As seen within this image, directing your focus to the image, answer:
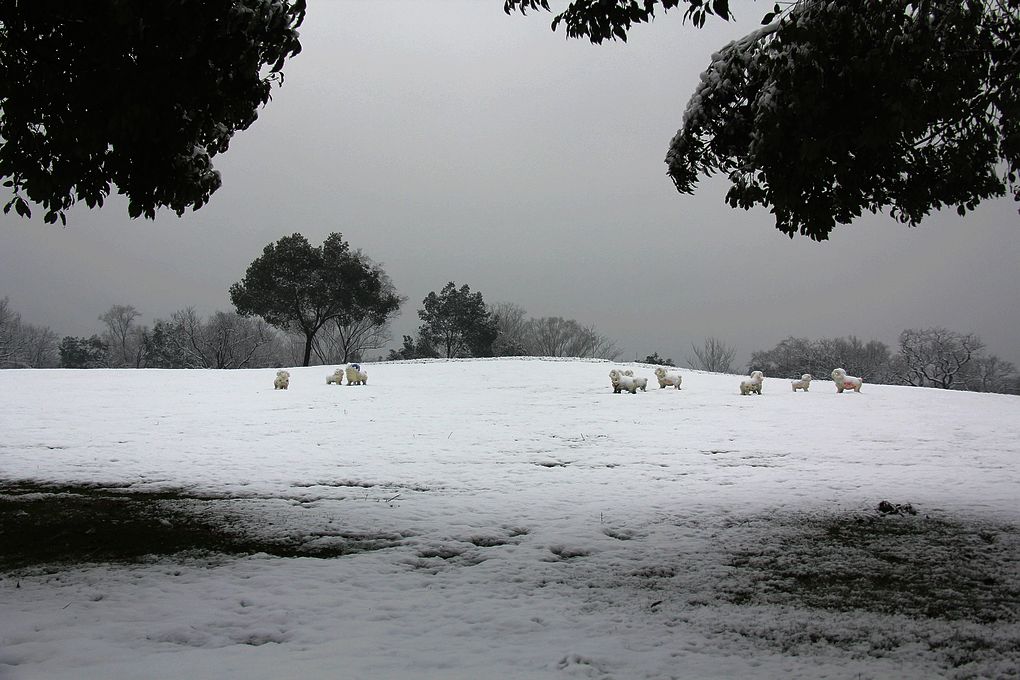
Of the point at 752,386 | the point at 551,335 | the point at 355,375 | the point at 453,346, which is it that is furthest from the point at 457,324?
the point at 752,386

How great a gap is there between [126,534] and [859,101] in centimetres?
710

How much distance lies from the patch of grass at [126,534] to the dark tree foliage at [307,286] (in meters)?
33.3

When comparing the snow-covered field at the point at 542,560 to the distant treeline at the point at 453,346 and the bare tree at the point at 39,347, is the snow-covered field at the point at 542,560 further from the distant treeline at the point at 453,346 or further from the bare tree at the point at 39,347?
the bare tree at the point at 39,347

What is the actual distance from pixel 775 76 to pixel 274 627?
18.6 feet

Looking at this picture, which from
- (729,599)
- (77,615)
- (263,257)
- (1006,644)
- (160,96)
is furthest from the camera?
(263,257)

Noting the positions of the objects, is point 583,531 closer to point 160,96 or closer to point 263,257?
point 160,96

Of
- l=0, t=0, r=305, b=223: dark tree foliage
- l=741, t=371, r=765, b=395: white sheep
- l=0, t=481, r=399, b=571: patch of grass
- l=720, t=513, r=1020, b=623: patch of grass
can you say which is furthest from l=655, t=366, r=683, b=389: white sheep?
l=0, t=0, r=305, b=223: dark tree foliage

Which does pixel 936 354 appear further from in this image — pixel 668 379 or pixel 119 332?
pixel 119 332

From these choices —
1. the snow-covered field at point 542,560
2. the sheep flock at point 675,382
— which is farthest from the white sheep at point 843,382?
the snow-covered field at point 542,560

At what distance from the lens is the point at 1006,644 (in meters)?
2.91

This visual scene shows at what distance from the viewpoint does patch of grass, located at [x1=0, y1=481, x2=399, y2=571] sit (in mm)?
4312

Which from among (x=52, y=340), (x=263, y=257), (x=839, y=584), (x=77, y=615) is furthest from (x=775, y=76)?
(x=52, y=340)

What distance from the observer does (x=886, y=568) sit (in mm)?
4121

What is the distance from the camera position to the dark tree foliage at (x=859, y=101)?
470 centimetres
